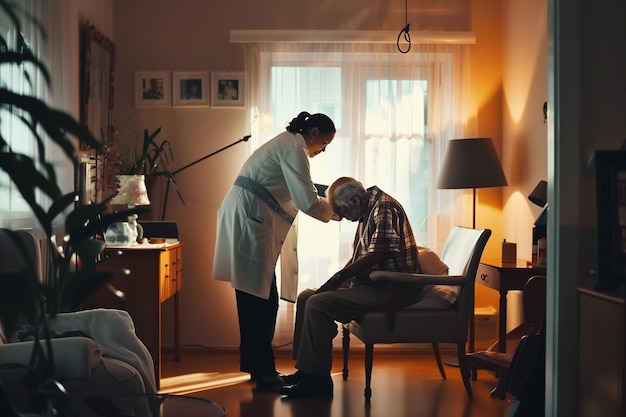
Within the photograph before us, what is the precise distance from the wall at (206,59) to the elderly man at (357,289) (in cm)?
144

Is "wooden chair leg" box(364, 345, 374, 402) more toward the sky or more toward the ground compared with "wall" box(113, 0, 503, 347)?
more toward the ground

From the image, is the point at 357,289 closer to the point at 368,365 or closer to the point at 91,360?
the point at 368,365

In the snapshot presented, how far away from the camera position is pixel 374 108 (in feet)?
17.5

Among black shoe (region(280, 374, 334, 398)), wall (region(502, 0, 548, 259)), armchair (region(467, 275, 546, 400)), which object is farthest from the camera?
wall (region(502, 0, 548, 259))

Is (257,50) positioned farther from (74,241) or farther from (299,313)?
(74,241)

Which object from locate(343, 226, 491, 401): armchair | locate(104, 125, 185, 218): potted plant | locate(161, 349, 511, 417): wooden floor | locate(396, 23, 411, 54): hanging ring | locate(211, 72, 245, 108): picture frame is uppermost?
locate(396, 23, 411, 54): hanging ring

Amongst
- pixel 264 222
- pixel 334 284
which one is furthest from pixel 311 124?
pixel 334 284

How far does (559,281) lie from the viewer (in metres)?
2.64

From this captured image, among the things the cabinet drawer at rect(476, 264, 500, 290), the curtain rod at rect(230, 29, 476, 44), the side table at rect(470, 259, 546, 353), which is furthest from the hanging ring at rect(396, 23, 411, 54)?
the side table at rect(470, 259, 546, 353)

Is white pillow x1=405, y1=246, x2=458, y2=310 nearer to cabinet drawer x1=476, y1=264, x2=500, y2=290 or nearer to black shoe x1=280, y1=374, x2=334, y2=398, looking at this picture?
cabinet drawer x1=476, y1=264, x2=500, y2=290

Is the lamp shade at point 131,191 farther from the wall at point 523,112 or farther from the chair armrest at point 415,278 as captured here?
the wall at point 523,112

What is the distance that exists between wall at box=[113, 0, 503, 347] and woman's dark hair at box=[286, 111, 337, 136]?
109 centimetres

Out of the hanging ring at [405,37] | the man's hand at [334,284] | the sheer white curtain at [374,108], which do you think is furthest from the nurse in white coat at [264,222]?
the hanging ring at [405,37]

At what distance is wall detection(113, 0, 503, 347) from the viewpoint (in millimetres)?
5402
